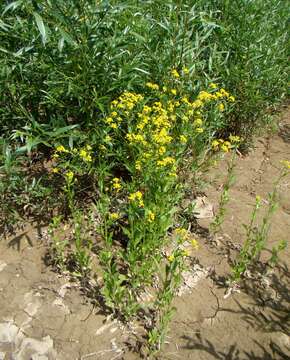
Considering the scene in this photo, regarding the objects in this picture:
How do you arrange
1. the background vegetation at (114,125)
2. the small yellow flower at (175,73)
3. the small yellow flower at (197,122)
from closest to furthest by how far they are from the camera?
1. the background vegetation at (114,125)
2. the small yellow flower at (197,122)
3. the small yellow flower at (175,73)

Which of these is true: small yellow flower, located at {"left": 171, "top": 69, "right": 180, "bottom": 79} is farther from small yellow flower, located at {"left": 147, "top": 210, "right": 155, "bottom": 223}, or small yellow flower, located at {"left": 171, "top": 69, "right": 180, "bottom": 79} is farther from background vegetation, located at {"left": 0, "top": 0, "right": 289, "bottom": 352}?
small yellow flower, located at {"left": 147, "top": 210, "right": 155, "bottom": 223}

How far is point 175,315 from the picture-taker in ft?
7.81

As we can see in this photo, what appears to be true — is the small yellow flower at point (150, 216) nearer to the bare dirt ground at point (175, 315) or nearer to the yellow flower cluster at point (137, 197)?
the yellow flower cluster at point (137, 197)

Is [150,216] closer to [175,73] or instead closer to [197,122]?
[197,122]

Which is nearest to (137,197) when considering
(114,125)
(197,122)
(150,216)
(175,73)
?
(150,216)

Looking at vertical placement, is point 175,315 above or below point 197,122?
below

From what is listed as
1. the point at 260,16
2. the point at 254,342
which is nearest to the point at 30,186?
the point at 254,342

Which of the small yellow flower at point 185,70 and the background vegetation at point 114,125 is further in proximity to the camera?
the small yellow flower at point 185,70

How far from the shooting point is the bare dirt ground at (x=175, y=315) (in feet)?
7.20

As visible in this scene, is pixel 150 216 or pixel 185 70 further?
pixel 185 70

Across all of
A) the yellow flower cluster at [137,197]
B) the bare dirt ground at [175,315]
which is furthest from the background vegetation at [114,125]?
the bare dirt ground at [175,315]

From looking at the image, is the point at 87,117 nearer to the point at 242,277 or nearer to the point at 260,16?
the point at 242,277

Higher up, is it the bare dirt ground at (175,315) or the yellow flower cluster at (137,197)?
the yellow flower cluster at (137,197)

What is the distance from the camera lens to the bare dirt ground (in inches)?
86.4
